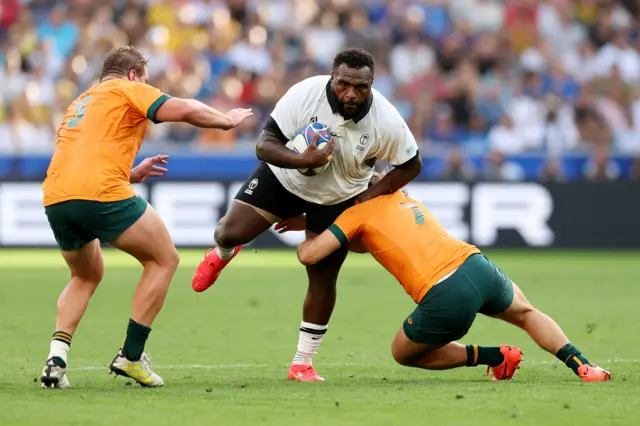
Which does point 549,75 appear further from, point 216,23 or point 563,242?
point 216,23

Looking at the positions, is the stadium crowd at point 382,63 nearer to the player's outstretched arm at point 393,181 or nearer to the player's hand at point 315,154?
the player's outstretched arm at point 393,181

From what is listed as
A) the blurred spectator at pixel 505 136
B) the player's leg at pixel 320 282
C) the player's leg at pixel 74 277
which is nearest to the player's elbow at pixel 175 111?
the player's leg at pixel 74 277

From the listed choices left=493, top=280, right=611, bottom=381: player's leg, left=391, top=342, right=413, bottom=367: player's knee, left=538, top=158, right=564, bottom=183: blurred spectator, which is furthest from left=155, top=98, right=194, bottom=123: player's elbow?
left=538, top=158, right=564, bottom=183: blurred spectator

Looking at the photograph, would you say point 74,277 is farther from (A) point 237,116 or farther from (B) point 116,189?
(A) point 237,116

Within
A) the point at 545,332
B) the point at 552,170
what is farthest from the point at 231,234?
the point at 552,170

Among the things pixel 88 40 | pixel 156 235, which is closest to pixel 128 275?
pixel 88 40

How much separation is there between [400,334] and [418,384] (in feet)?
1.19

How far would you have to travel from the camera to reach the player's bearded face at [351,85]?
25.6ft

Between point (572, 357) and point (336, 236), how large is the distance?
176 centimetres

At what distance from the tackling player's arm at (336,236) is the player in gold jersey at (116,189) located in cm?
89

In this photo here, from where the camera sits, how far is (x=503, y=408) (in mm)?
6535

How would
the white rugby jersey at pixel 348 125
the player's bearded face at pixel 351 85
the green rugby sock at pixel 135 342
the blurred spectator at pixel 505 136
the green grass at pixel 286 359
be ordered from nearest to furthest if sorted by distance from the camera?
the green grass at pixel 286 359, the green rugby sock at pixel 135 342, the player's bearded face at pixel 351 85, the white rugby jersey at pixel 348 125, the blurred spectator at pixel 505 136

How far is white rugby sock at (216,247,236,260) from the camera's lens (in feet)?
29.1

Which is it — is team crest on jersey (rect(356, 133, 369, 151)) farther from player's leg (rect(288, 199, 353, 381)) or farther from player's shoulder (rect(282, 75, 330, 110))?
player's leg (rect(288, 199, 353, 381))
